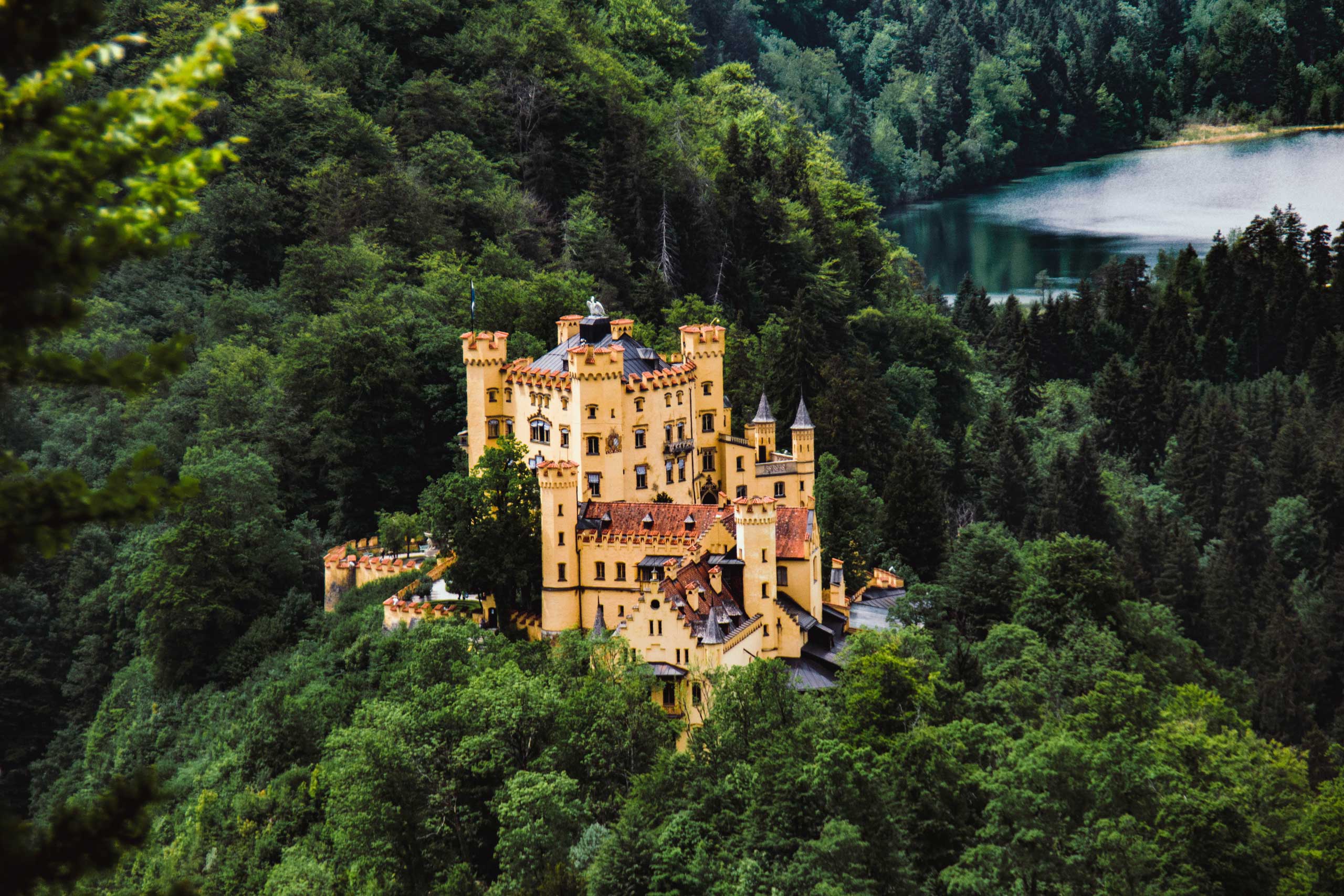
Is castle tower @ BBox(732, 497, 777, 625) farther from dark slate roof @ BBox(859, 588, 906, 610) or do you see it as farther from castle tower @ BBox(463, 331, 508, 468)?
castle tower @ BBox(463, 331, 508, 468)

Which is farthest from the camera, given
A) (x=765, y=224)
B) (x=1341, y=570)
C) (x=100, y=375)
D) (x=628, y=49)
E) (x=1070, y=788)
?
(x=628, y=49)

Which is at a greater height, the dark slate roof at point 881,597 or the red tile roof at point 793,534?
the red tile roof at point 793,534

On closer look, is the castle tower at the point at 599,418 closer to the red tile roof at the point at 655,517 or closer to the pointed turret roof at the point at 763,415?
the red tile roof at the point at 655,517

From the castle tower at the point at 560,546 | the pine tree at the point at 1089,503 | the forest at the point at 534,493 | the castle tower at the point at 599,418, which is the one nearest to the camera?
the forest at the point at 534,493

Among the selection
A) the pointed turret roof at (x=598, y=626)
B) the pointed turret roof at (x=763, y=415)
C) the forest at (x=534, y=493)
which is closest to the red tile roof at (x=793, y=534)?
the forest at (x=534, y=493)

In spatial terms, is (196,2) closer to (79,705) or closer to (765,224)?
(765,224)

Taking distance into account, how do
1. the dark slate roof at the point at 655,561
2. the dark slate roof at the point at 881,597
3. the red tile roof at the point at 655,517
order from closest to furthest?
the dark slate roof at the point at 655,561
the red tile roof at the point at 655,517
the dark slate roof at the point at 881,597

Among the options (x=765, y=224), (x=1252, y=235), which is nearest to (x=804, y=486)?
(x=765, y=224)
